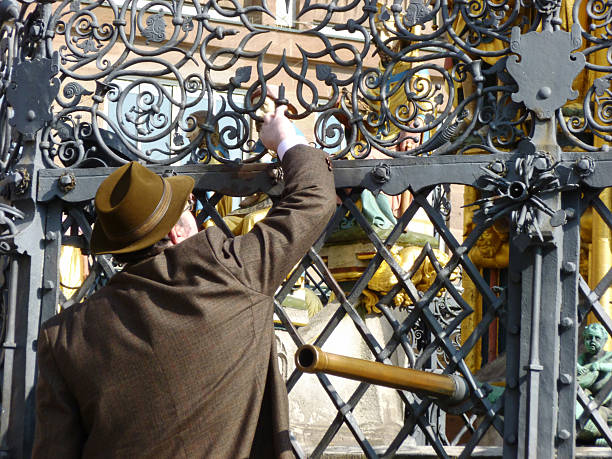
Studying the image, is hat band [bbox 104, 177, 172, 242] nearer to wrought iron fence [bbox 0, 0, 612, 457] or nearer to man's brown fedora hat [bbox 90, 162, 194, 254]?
man's brown fedora hat [bbox 90, 162, 194, 254]

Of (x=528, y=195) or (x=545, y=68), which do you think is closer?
(x=528, y=195)

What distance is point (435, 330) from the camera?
4.49 meters

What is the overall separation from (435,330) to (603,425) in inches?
28.2

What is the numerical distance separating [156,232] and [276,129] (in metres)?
0.75

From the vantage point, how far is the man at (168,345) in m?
3.76

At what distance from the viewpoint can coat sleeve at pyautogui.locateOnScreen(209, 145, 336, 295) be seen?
150 inches

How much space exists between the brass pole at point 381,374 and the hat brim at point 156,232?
671 mm

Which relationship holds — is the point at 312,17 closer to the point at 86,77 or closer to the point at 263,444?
the point at 86,77

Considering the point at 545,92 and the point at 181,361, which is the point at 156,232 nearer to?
the point at 181,361

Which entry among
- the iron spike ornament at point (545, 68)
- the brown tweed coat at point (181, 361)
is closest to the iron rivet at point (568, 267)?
the iron spike ornament at point (545, 68)

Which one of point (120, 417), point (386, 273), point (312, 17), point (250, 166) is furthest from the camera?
point (312, 17)

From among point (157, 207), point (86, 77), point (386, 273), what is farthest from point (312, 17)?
point (157, 207)

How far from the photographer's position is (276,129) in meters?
4.40

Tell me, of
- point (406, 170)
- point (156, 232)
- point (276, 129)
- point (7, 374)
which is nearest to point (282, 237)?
point (156, 232)
